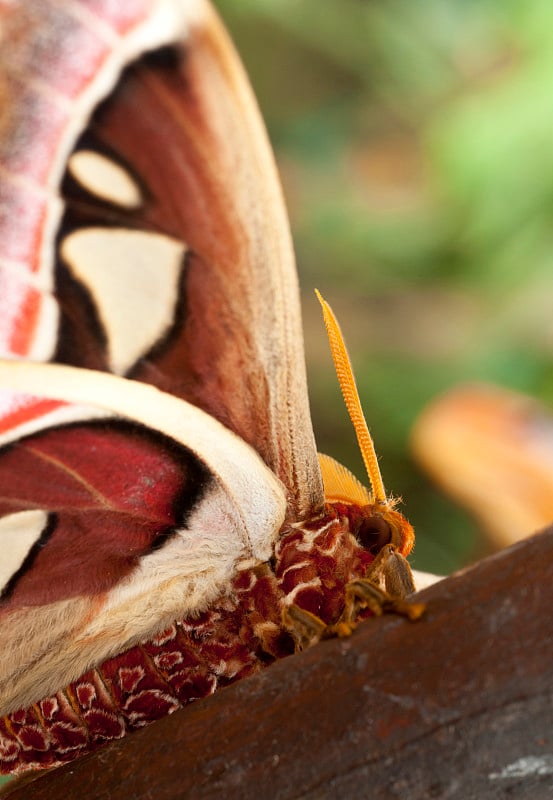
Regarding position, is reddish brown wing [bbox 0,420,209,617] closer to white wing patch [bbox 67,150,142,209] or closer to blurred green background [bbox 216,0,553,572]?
white wing patch [bbox 67,150,142,209]

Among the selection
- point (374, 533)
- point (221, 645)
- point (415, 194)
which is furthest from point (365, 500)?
point (415, 194)

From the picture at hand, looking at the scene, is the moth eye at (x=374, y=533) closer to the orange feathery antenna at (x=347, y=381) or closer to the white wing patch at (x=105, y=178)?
the orange feathery antenna at (x=347, y=381)

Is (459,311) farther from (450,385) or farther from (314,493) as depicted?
(314,493)

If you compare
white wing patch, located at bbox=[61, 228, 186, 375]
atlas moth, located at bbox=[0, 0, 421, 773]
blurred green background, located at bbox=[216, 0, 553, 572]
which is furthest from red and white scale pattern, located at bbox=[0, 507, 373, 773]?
blurred green background, located at bbox=[216, 0, 553, 572]

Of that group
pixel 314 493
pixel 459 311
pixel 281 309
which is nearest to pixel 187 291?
pixel 281 309

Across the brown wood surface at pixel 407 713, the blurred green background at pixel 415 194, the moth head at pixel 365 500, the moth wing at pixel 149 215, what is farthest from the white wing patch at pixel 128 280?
the blurred green background at pixel 415 194

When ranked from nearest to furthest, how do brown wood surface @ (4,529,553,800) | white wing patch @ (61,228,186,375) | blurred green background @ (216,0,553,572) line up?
brown wood surface @ (4,529,553,800)
white wing patch @ (61,228,186,375)
blurred green background @ (216,0,553,572)
